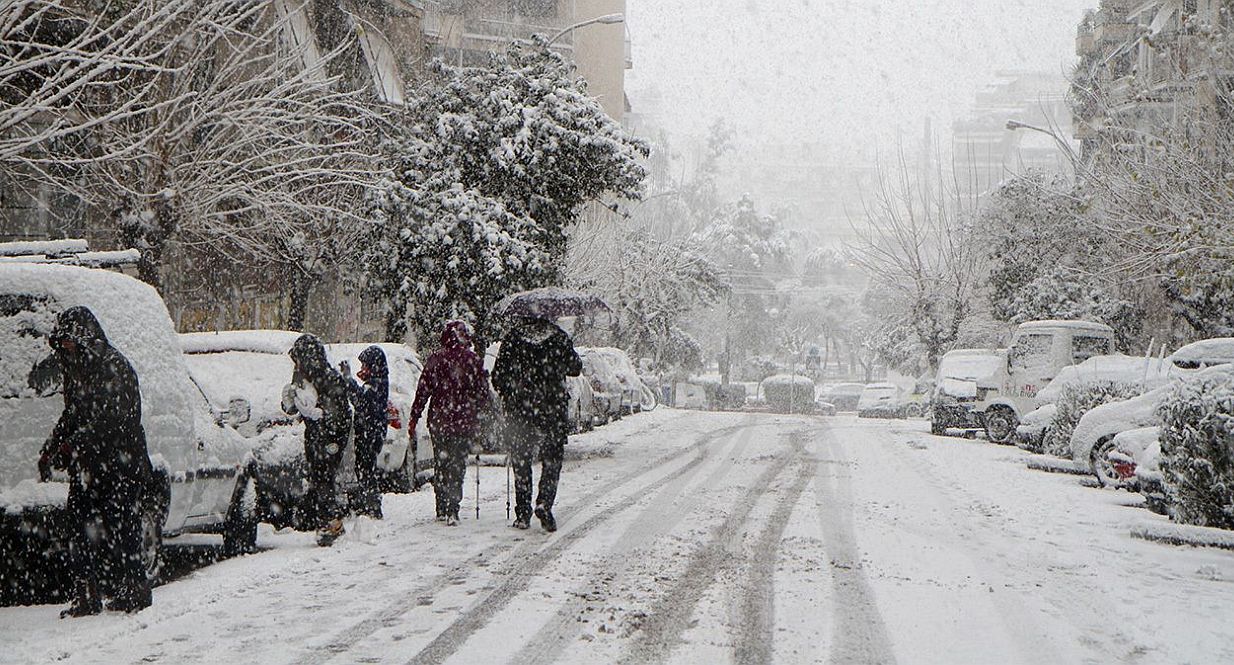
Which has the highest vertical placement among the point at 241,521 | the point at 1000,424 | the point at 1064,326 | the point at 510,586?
the point at 1064,326

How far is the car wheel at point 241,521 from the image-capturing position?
8.86 m

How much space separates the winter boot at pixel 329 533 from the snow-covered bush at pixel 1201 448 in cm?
700

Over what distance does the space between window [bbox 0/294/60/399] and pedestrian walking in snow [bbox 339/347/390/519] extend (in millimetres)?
3073

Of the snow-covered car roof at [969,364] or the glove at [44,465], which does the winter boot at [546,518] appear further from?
the snow-covered car roof at [969,364]

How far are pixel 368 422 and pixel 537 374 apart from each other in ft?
4.77

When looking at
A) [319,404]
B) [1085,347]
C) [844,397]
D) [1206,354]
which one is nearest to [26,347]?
[319,404]

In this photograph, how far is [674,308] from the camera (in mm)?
47094

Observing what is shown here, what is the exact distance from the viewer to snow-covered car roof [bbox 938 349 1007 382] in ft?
86.8

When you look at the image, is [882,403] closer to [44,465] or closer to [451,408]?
[451,408]

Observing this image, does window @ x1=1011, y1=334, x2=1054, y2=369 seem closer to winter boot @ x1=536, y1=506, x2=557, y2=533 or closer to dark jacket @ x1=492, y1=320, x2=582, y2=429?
dark jacket @ x1=492, y1=320, x2=582, y2=429

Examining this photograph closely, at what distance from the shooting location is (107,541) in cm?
680

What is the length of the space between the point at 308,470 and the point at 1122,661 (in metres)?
6.21

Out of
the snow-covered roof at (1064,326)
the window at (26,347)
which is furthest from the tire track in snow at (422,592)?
the snow-covered roof at (1064,326)

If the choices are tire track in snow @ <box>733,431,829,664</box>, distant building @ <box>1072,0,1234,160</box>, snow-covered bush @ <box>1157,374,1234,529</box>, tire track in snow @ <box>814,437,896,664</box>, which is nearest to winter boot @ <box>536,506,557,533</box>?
tire track in snow @ <box>733,431,829,664</box>
